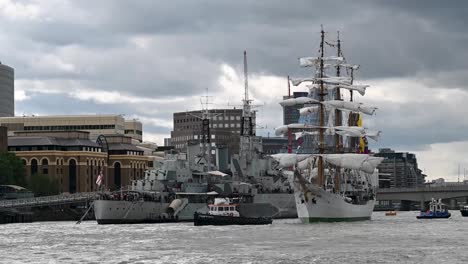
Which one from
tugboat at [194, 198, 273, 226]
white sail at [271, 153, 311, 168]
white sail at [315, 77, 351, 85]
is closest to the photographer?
tugboat at [194, 198, 273, 226]

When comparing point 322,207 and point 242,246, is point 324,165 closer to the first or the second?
point 322,207

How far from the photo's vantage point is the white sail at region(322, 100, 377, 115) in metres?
190

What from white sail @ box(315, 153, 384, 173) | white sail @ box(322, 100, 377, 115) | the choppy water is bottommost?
the choppy water

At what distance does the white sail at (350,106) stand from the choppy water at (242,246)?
42522 millimetres

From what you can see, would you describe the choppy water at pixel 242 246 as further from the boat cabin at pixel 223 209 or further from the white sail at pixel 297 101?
the white sail at pixel 297 101

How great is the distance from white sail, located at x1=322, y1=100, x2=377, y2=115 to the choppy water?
140ft

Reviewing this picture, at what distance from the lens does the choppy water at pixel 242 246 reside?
98688mm

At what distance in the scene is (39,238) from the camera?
135000 millimetres

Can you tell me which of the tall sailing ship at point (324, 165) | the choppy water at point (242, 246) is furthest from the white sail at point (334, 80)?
the choppy water at point (242, 246)

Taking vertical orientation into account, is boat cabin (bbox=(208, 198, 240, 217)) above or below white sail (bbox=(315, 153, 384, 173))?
below

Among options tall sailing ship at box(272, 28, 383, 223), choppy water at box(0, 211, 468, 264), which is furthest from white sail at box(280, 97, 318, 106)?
choppy water at box(0, 211, 468, 264)

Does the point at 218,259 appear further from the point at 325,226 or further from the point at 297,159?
the point at 297,159

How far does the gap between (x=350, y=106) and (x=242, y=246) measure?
280 feet

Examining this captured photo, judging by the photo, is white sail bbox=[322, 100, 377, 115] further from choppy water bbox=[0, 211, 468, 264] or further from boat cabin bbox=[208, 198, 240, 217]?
choppy water bbox=[0, 211, 468, 264]
